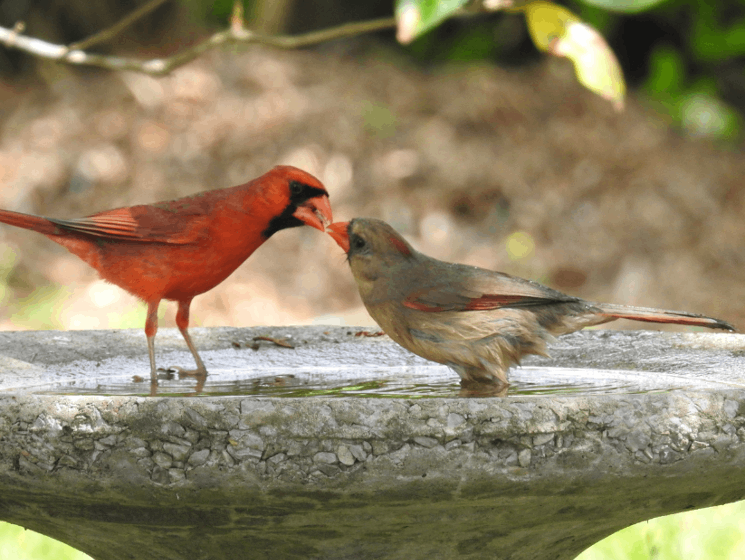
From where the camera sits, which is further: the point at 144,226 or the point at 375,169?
the point at 375,169

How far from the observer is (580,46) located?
318 centimetres

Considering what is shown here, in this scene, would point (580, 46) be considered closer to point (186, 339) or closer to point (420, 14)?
point (420, 14)

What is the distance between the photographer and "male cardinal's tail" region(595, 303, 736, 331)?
→ 2600mm

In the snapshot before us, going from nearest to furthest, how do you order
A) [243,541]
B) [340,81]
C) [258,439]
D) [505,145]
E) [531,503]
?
[258,439]
[531,503]
[243,541]
[505,145]
[340,81]

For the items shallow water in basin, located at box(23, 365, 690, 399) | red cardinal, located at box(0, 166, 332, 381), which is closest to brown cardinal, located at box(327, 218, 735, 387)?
shallow water in basin, located at box(23, 365, 690, 399)

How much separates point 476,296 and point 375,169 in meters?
6.28

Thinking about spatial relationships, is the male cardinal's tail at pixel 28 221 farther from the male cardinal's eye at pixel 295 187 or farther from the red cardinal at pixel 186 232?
the male cardinal's eye at pixel 295 187

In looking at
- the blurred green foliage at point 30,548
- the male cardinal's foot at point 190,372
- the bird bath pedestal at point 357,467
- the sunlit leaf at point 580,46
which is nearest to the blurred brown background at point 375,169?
the blurred green foliage at point 30,548

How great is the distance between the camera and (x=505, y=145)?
9281 mm

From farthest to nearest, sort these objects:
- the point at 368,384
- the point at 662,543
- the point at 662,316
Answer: the point at 662,543, the point at 368,384, the point at 662,316

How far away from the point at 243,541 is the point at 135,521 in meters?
0.25

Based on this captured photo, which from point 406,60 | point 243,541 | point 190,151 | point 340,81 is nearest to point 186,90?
point 190,151

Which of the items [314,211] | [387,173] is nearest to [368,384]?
[314,211]

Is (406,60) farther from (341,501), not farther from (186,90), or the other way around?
(341,501)
